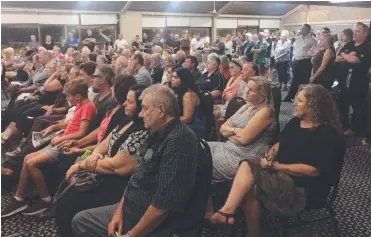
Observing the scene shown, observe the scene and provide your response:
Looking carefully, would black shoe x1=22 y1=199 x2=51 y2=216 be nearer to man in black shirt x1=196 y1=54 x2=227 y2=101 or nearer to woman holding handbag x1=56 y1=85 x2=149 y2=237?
woman holding handbag x1=56 y1=85 x2=149 y2=237

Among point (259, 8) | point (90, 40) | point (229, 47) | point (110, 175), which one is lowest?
point (110, 175)

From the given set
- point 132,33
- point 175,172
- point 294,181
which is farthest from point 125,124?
point 132,33

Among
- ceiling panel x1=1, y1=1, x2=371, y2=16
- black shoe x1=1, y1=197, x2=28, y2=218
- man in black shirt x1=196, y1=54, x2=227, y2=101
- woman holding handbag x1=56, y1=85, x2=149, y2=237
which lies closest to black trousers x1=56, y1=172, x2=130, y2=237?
woman holding handbag x1=56, y1=85, x2=149, y2=237

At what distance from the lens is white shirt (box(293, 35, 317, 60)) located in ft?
17.2

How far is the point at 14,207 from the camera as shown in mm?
2443

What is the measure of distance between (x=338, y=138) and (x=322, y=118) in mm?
155

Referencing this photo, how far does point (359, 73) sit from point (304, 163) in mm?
2472

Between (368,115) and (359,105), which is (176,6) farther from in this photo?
(368,115)

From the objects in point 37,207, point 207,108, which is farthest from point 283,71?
point 37,207

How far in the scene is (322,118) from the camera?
184 cm

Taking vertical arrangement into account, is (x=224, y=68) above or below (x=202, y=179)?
above

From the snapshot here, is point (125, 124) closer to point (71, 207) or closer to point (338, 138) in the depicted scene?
point (71, 207)

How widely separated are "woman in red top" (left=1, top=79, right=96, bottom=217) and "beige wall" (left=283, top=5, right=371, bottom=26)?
12.1 meters

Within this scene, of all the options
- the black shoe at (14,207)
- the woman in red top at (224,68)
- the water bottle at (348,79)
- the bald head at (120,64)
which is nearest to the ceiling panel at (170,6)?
Answer: the woman in red top at (224,68)
